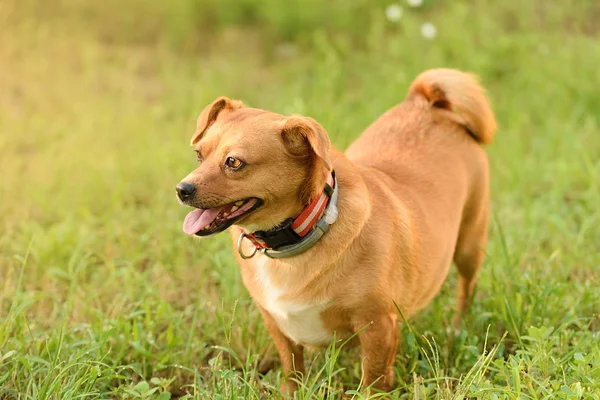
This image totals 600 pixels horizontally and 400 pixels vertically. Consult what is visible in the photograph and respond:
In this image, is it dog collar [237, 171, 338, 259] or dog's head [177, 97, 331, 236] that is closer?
dog's head [177, 97, 331, 236]

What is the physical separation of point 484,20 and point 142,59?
3.41 metres

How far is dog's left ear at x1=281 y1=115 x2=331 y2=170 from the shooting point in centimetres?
263

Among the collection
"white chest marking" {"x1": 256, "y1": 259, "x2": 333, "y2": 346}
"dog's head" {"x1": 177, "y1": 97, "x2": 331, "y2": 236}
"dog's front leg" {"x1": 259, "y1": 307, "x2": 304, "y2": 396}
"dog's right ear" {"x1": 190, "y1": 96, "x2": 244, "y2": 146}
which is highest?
"dog's right ear" {"x1": 190, "y1": 96, "x2": 244, "y2": 146}

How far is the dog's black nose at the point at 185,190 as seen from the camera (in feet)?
8.62

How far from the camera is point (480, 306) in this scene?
12.4 ft

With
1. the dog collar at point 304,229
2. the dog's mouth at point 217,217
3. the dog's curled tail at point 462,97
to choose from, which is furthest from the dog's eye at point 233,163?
the dog's curled tail at point 462,97

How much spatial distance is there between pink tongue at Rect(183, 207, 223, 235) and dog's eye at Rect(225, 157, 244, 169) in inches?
6.5

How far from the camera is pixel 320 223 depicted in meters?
2.82

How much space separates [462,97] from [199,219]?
5.48ft

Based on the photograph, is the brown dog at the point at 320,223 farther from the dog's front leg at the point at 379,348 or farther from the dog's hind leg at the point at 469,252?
the dog's hind leg at the point at 469,252

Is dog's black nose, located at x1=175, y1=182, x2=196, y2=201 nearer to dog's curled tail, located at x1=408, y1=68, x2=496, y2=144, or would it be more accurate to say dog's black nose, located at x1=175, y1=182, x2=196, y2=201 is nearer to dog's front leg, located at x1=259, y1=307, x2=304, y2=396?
dog's front leg, located at x1=259, y1=307, x2=304, y2=396

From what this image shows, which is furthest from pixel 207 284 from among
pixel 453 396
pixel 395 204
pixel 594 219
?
pixel 594 219

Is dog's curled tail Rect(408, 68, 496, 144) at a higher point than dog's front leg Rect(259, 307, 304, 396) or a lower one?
higher

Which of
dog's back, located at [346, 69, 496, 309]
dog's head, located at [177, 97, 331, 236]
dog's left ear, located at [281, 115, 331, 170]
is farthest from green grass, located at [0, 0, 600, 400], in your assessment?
dog's left ear, located at [281, 115, 331, 170]
